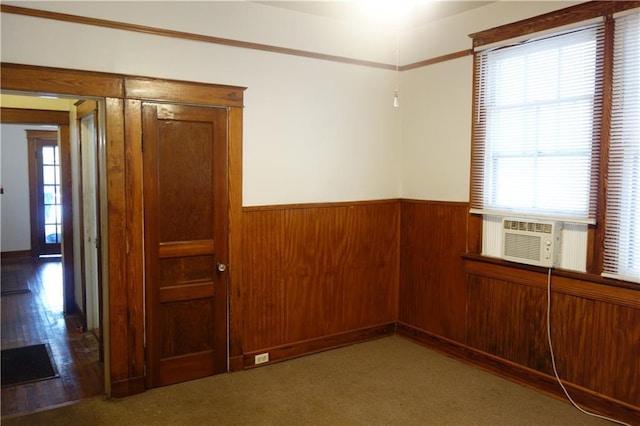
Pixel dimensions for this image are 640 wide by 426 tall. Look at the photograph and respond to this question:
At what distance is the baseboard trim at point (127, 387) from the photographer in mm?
3350

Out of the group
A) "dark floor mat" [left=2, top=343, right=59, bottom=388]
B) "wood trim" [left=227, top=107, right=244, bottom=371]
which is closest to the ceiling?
"wood trim" [left=227, top=107, right=244, bottom=371]

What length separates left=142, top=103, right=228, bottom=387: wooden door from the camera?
3453 mm

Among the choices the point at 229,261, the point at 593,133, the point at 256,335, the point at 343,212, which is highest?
the point at 593,133

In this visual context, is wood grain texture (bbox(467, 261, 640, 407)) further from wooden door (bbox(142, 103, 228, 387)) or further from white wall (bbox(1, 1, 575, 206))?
wooden door (bbox(142, 103, 228, 387))

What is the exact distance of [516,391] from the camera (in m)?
Answer: 3.53

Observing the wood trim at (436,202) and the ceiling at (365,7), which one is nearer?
the ceiling at (365,7)

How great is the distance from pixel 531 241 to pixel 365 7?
2.29 metres

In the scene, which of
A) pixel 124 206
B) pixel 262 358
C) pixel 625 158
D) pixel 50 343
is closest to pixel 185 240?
pixel 124 206

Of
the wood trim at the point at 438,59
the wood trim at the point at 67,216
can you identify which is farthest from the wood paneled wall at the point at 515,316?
the wood trim at the point at 67,216

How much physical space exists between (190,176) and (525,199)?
2.55 metres

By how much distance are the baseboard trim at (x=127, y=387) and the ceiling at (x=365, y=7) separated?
9.91 feet

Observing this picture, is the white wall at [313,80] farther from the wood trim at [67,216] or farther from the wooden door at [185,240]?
the wood trim at [67,216]

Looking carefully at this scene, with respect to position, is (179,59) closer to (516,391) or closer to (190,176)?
(190,176)

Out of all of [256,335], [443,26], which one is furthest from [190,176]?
[443,26]
